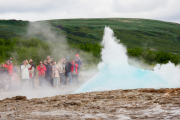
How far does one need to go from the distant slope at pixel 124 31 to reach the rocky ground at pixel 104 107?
11200cm

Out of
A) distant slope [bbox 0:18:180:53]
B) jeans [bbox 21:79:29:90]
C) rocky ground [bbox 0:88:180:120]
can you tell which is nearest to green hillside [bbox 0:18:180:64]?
distant slope [bbox 0:18:180:53]

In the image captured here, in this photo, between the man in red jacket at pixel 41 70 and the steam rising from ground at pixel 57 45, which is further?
the steam rising from ground at pixel 57 45

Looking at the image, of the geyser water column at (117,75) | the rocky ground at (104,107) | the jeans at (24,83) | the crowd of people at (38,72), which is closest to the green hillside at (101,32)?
the crowd of people at (38,72)

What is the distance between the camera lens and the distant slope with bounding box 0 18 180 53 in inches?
5012

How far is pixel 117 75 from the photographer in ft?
33.6

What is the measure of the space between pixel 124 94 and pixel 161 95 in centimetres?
105

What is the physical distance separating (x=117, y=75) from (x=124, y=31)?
13838 cm

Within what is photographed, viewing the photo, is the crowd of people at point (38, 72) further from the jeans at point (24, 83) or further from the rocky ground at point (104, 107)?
the rocky ground at point (104, 107)

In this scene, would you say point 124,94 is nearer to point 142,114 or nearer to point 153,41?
point 142,114

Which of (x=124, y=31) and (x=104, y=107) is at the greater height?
(x=124, y=31)

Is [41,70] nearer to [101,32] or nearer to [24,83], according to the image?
[24,83]

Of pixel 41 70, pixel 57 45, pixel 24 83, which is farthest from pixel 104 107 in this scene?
pixel 57 45

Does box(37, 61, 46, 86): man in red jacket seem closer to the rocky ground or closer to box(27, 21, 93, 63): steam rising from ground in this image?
the rocky ground

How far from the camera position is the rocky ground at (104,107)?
18.4 ft
